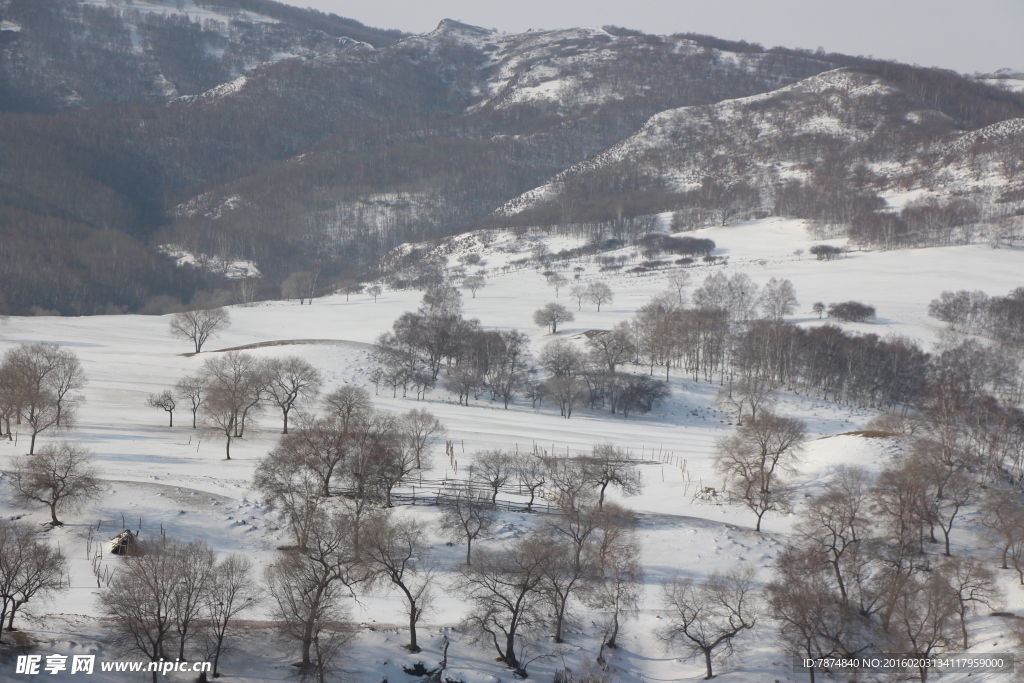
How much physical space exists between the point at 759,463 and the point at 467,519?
2133 cm

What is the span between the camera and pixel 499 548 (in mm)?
39156

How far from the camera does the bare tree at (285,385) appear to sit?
61688mm

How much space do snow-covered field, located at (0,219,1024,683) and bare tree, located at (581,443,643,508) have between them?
139 centimetres

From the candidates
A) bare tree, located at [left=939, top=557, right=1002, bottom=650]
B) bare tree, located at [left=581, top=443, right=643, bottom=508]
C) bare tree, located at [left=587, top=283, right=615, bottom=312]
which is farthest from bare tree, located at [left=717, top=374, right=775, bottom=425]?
bare tree, located at [left=587, top=283, right=615, bottom=312]

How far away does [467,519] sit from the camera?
39375mm

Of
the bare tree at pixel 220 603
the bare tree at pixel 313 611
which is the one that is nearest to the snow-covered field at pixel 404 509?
the bare tree at pixel 220 603

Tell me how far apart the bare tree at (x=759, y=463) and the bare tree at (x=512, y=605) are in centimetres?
1927

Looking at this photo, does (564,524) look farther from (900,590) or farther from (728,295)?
(728,295)

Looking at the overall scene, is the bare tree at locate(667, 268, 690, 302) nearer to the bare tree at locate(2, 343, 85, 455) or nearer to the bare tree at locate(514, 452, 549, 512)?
the bare tree at locate(514, 452, 549, 512)

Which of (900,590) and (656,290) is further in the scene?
(656,290)

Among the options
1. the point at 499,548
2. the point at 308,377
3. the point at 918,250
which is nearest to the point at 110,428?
the point at 308,377

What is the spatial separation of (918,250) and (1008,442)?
131648 mm

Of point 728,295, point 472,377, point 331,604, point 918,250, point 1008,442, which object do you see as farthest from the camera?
point 918,250

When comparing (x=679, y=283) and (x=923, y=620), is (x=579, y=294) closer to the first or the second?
(x=679, y=283)
